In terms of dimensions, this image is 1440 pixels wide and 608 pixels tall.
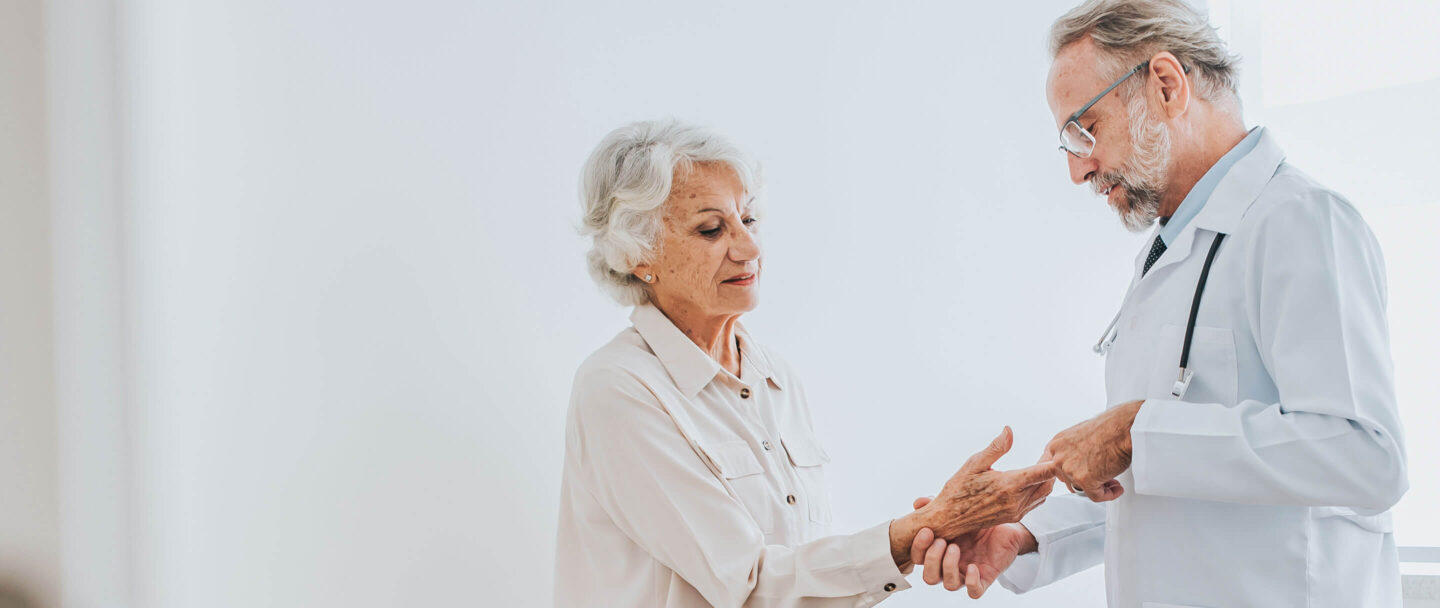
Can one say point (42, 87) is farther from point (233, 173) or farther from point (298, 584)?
point (298, 584)

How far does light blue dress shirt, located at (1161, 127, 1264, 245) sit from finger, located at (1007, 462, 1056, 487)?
1.33ft

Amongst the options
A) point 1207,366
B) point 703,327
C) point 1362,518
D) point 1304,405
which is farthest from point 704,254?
point 1362,518

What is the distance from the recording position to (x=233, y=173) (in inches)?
62.1

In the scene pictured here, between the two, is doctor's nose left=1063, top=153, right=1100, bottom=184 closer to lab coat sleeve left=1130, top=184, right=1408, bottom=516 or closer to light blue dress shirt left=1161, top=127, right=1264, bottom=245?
light blue dress shirt left=1161, top=127, right=1264, bottom=245

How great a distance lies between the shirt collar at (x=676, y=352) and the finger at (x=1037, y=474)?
0.54 m

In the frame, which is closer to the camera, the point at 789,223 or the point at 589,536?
the point at 589,536

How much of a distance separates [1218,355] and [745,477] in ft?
2.48

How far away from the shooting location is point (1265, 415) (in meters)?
1.34

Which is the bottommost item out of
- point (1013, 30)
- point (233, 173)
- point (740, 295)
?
point (740, 295)

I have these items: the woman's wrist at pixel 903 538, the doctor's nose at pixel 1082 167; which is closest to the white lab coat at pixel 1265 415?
the doctor's nose at pixel 1082 167

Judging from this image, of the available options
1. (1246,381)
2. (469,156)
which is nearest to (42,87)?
(469,156)

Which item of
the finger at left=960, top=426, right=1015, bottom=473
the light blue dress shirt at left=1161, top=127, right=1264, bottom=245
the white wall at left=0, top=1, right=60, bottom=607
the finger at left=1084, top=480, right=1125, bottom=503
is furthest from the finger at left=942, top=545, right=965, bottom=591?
the white wall at left=0, top=1, right=60, bottom=607

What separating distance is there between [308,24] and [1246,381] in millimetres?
1562

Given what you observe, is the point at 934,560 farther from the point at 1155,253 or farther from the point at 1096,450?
the point at 1155,253
